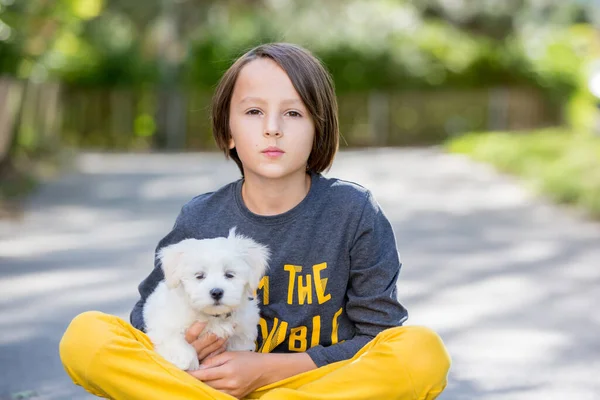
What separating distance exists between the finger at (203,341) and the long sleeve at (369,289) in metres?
0.33

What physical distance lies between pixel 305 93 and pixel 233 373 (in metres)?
0.96

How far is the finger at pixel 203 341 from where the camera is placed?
117 inches

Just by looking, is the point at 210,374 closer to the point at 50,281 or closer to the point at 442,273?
the point at 50,281

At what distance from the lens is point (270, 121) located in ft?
10.1

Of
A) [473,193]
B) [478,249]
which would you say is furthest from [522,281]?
[473,193]

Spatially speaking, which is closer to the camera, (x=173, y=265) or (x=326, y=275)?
(x=173, y=265)

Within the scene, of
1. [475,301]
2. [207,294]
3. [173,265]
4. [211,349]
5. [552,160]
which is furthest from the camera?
[552,160]

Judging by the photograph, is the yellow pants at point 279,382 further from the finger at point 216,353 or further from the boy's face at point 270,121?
the boy's face at point 270,121

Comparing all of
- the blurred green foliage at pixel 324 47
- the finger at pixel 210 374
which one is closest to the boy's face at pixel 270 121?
the finger at pixel 210 374

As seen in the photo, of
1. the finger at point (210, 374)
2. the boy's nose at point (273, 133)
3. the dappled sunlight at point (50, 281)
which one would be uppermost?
the boy's nose at point (273, 133)

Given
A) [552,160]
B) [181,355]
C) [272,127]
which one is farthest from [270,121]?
[552,160]

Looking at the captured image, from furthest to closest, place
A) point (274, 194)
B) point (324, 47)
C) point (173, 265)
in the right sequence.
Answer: point (324, 47) < point (274, 194) < point (173, 265)

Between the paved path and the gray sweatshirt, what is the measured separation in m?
1.10

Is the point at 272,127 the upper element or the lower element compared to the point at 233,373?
upper
